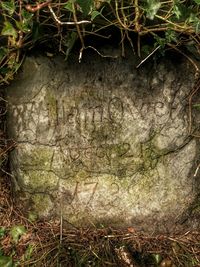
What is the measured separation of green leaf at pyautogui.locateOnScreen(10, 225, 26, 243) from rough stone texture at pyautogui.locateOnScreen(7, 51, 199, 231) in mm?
219

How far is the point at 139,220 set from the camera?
8.82 feet

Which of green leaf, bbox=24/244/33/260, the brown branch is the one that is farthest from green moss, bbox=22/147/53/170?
the brown branch

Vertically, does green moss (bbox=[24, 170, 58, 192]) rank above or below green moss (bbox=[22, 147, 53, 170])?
below

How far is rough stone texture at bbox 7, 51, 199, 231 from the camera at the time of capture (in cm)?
264

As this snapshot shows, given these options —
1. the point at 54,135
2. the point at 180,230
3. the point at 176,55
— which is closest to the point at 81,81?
the point at 54,135

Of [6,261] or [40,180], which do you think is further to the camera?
[40,180]

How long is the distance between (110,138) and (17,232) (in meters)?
0.71

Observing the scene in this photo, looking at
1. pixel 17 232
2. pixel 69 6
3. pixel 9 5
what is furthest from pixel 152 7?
pixel 17 232

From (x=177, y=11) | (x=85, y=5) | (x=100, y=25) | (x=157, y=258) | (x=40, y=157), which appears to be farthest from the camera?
(x=40, y=157)

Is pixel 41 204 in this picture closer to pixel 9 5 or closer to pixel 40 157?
pixel 40 157

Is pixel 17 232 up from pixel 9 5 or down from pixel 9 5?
down

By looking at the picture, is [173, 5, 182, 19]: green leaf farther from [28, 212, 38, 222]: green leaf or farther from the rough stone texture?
[28, 212, 38, 222]: green leaf

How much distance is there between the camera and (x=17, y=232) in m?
2.73

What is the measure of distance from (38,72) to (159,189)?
888 millimetres
